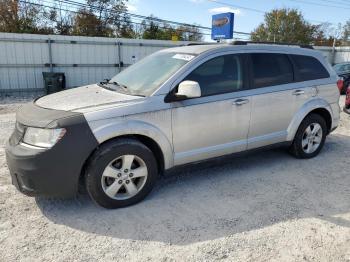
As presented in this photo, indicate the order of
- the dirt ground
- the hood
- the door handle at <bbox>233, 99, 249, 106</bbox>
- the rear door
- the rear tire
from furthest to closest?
1. the rear tire
2. the rear door
3. the door handle at <bbox>233, 99, 249, 106</bbox>
4. the hood
5. the dirt ground

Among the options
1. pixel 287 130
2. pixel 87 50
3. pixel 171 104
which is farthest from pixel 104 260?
pixel 87 50

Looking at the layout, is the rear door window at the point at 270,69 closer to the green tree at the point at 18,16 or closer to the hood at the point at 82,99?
the hood at the point at 82,99

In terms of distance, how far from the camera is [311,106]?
16.1 ft

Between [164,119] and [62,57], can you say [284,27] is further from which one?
[164,119]

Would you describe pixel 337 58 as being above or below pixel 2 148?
above

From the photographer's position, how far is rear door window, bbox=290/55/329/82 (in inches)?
190

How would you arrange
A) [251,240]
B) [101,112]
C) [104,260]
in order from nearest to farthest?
[104,260] < [251,240] < [101,112]

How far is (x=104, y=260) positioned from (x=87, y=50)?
12.2 metres

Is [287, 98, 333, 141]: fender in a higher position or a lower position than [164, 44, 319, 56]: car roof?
lower

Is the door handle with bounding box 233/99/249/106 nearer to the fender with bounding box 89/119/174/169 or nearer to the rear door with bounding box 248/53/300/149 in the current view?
the rear door with bounding box 248/53/300/149

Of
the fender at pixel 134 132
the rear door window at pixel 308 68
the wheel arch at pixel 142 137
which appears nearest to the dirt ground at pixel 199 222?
the wheel arch at pixel 142 137

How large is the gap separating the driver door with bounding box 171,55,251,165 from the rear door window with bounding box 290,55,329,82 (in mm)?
1099

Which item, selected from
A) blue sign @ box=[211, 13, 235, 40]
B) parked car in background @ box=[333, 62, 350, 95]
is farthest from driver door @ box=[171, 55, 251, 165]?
blue sign @ box=[211, 13, 235, 40]

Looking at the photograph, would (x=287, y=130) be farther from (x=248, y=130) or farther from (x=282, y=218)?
(x=282, y=218)
